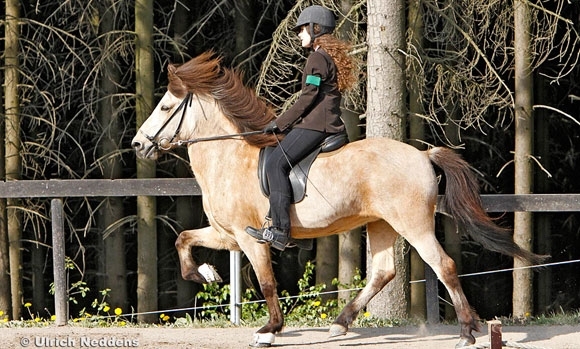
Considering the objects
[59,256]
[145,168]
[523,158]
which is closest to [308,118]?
[59,256]

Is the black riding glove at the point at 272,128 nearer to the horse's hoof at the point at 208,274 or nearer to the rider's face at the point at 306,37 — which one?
the rider's face at the point at 306,37

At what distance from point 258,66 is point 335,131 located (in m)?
8.95

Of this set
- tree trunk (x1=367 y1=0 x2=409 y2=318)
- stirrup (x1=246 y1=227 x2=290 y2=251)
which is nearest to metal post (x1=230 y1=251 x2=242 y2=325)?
tree trunk (x1=367 y1=0 x2=409 y2=318)

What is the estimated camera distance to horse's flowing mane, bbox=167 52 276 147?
9070mm

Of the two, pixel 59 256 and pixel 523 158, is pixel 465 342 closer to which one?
pixel 59 256

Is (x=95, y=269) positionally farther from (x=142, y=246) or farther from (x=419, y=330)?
(x=419, y=330)

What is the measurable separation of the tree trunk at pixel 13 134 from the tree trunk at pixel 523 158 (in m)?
7.00

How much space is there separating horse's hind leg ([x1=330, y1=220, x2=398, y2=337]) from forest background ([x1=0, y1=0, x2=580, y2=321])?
8.97 feet

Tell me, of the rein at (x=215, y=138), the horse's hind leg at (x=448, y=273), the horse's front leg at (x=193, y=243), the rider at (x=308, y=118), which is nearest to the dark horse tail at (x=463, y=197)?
the horse's hind leg at (x=448, y=273)

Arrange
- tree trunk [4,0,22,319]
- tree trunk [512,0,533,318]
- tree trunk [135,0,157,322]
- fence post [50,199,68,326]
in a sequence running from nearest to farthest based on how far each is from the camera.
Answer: fence post [50,199,68,326]
tree trunk [512,0,533,318]
tree trunk [4,0,22,319]
tree trunk [135,0,157,322]

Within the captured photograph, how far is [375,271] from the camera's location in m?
9.09

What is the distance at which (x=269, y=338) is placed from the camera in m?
8.62

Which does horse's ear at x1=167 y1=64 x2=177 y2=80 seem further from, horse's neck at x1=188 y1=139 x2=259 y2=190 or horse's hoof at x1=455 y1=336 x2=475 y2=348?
horse's hoof at x1=455 y1=336 x2=475 y2=348

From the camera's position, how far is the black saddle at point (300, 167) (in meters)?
8.60
